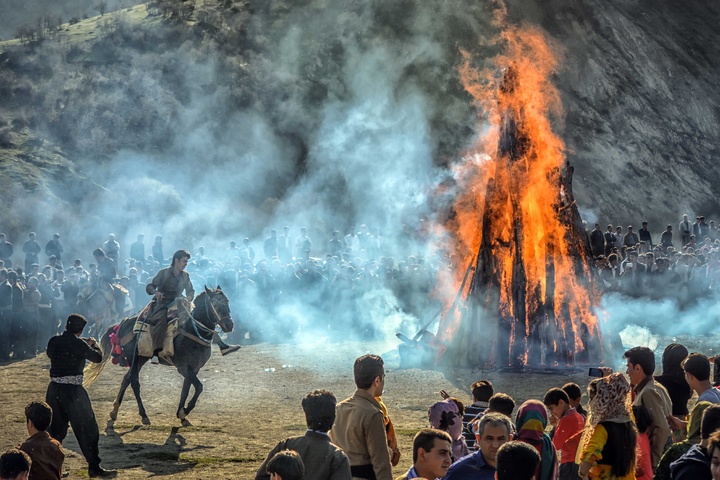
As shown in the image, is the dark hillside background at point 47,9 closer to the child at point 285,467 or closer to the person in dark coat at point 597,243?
the person in dark coat at point 597,243

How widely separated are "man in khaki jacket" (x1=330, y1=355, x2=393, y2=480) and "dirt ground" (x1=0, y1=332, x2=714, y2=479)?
16.4 feet

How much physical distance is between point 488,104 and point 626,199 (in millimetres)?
30286

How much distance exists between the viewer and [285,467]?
564cm

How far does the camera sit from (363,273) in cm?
2817

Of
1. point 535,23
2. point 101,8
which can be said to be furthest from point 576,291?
point 101,8

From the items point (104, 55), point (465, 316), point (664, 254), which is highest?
point (104, 55)

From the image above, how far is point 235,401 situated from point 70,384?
6.85 m

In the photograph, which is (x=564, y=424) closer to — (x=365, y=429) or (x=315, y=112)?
(x=365, y=429)

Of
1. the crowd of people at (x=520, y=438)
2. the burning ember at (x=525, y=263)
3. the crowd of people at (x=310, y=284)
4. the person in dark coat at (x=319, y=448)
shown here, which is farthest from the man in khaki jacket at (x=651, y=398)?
the crowd of people at (x=310, y=284)

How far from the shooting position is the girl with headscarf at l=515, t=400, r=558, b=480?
22.4ft

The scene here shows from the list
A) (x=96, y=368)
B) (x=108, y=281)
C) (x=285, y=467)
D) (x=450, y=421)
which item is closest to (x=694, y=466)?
(x=285, y=467)

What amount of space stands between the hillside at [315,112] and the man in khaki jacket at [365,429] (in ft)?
117

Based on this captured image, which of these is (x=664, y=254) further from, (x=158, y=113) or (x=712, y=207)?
(x=158, y=113)

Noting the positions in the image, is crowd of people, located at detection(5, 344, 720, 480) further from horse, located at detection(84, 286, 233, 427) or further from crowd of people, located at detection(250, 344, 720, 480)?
horse, located at detection(84, 286, 233, 427)
